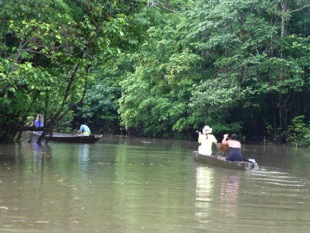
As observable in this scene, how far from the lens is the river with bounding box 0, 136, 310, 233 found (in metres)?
8.84

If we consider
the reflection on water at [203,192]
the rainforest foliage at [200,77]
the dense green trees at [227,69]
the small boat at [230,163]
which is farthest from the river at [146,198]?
the dense green trees at [227,69]

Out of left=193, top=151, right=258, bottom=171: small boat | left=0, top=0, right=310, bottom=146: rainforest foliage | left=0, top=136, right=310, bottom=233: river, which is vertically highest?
left=0, top=0, right=310, bottom=146: rainforest foliage

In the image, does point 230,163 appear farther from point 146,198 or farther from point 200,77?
point 200,77

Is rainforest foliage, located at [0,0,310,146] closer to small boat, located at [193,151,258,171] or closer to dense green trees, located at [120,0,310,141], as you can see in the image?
dense green trees, located at [120,0,310,141]

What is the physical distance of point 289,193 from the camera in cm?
1334

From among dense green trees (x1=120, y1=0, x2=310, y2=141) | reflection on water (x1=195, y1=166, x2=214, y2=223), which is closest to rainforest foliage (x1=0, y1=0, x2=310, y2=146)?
dense green trees (x1=120, y1=0, x2=310, y2=141)

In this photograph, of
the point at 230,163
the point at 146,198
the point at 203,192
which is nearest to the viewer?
the point at 146,198

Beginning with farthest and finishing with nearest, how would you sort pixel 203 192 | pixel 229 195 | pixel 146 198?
pixel 203 192
pixel 229 195
pixel 146 198

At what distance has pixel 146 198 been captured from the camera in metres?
11.5

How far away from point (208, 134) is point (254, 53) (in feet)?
51.8

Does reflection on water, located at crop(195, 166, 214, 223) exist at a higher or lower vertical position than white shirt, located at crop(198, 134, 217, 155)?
lower

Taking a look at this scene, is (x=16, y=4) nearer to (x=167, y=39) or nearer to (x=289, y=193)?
(x=289, y=193)

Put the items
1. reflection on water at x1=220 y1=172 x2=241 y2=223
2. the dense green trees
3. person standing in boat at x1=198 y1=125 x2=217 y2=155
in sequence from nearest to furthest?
reflection on water at x1=220 y1=172 x2=241 y2=223 < person standing in boat at x1=198 y1=125 x2=217 y2=155 < the dense green trees

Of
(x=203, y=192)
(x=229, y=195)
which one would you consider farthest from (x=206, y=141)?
(x=229, y=195)
